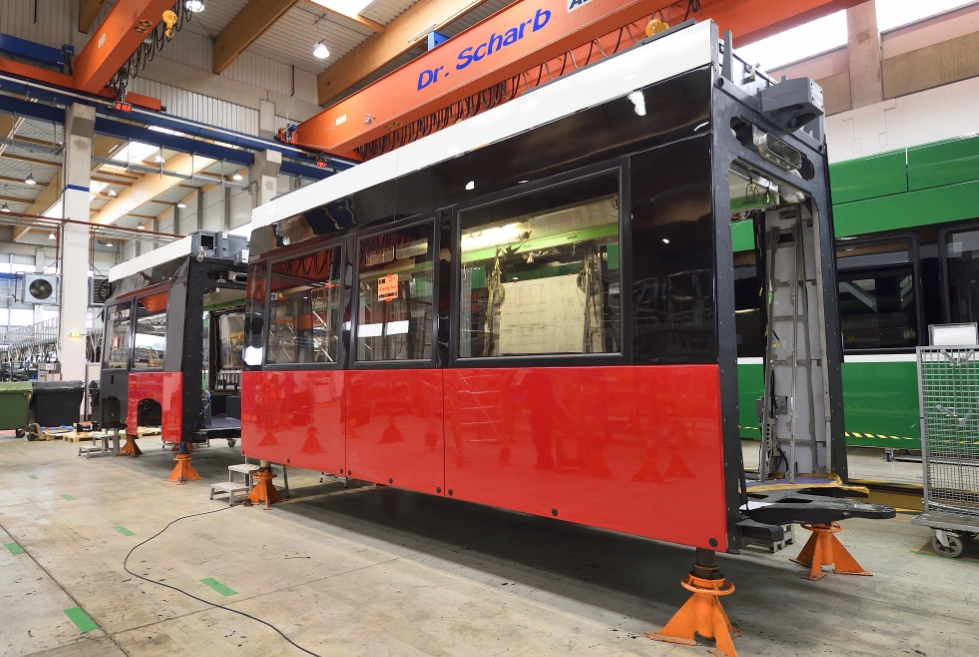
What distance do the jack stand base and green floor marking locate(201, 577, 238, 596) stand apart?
3818mm

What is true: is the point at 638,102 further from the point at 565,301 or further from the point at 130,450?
the point at 130,450

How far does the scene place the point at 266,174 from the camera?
48.0 feet

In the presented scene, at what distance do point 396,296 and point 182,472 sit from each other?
443 centimetres

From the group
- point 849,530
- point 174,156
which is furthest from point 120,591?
point 174,156

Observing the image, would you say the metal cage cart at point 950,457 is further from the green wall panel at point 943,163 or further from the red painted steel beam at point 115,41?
the red painted steel beam at point 115,41

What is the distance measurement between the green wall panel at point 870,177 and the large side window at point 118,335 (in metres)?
8.71

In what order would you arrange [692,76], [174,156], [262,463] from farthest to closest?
[174,156] < [262,463] < [692,76]

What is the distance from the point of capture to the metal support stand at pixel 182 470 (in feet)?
22.8

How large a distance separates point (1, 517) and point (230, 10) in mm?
11847

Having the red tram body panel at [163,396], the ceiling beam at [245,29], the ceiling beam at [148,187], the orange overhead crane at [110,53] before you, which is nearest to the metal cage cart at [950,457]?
the red tram body panel at [163,396]

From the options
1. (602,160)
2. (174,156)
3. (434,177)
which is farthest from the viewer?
(174,156)

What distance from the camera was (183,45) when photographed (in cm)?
1360

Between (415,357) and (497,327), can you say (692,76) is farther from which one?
(415,357)

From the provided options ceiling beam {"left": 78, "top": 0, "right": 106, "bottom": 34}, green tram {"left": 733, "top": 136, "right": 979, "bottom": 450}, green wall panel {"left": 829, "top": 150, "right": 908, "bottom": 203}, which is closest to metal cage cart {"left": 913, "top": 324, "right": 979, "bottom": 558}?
green tram {"left": 733, "top": 136, "right": 979, "bottom": 450}
